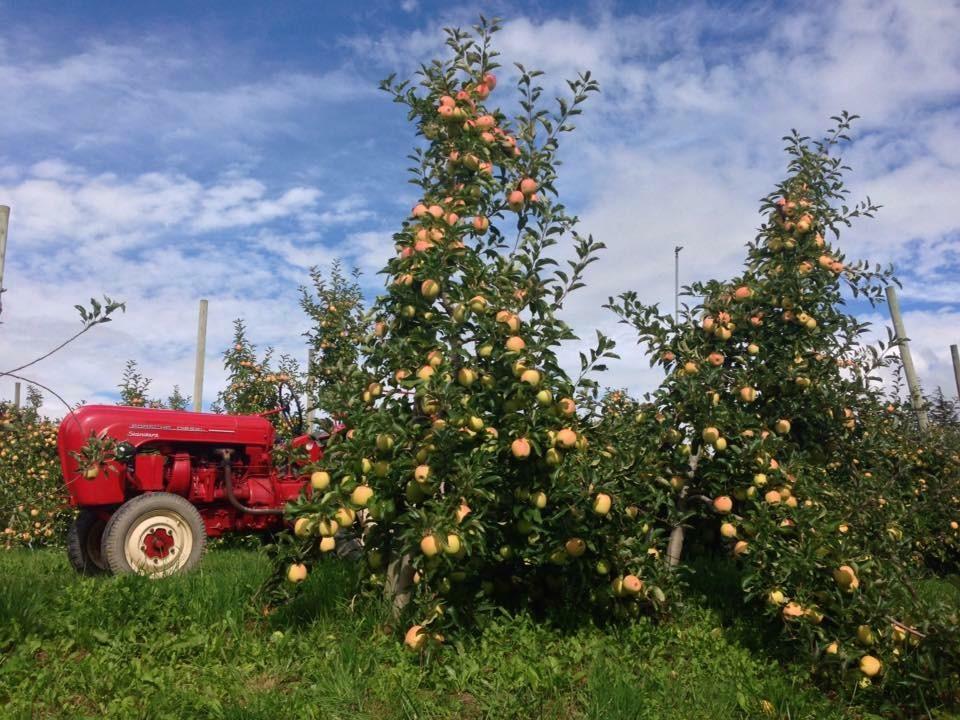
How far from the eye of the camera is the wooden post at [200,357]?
11.1 meters

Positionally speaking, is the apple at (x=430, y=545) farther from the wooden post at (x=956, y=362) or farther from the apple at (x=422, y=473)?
the wooden post at (x=956, y=362)

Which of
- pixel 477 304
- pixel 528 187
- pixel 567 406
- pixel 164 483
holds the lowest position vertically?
pixel 164 483

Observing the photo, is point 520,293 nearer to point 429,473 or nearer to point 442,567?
point 429,473

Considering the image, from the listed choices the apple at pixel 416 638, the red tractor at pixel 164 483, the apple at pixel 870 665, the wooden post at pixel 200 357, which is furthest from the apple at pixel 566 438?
→ the wooden post at pixel 200 357

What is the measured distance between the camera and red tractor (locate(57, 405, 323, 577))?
5.43m

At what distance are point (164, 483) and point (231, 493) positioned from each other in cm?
56

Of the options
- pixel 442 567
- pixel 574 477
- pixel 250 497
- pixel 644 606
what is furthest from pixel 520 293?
pixel 250 497

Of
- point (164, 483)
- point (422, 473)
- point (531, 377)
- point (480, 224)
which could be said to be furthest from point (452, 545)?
point (164, 483)

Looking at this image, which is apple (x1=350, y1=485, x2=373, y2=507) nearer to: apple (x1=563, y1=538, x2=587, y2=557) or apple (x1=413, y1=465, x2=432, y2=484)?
apple (x1=413, y1=465, x2=432, y2=484)

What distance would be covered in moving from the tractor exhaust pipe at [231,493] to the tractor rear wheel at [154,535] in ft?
1.76

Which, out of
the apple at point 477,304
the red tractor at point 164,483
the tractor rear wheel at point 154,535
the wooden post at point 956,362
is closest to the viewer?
the apple at point 477,304

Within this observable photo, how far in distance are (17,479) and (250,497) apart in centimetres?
329

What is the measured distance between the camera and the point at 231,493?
246 inches

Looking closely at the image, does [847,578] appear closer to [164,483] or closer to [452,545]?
[452,545]
